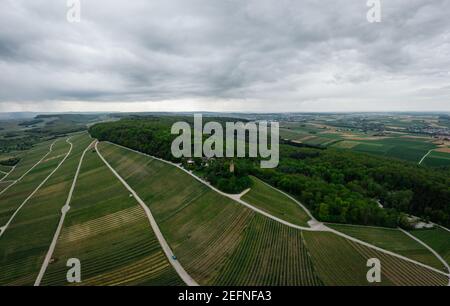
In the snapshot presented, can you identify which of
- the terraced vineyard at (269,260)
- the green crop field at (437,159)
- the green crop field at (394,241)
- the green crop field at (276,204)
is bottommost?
the green crop field at (394,241)

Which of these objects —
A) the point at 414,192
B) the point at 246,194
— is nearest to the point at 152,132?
the point at 246,194

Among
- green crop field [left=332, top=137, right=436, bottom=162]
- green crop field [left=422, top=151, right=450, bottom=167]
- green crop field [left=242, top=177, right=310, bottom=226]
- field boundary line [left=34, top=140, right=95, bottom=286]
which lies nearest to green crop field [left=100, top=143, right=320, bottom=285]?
green crop field [left=242, top=177, right=310, bottom=226]

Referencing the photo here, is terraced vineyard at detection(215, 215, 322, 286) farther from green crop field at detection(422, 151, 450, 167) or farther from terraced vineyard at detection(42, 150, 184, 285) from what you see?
green crop field at detection(422, 151, 450, 167)

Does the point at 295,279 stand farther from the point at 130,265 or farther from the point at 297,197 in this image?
the point at 297,197

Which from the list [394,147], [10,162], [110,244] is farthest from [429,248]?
[10,162]

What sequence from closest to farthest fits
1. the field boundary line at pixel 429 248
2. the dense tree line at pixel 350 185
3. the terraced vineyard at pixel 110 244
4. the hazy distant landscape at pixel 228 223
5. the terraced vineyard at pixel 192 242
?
the terraced vineyard at pixel 192 242
the terraced vineyard at pixel 110 244
the hazy distant landscape at pixel 228 223
the field boundary line at pixel 429 248
the dense tree line at pixel 350 185

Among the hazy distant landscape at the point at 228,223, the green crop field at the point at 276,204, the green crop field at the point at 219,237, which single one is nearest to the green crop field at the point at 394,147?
the hazy distant landscape at the point at 228,223

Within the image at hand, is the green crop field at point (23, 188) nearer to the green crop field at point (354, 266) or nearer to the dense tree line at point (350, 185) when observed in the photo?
the dense tree line at point (350, 185)
